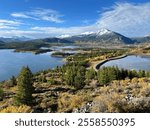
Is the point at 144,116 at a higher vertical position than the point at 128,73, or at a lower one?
higher

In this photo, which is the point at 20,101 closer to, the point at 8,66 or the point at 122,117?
the point at 122,117

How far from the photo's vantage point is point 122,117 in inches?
324

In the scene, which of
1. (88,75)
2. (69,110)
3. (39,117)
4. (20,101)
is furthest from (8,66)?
(39,117)

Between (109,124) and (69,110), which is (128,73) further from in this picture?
(109,124)

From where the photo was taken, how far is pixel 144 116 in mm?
8297

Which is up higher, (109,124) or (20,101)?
(109,124)

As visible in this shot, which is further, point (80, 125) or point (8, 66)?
point (8, 66)

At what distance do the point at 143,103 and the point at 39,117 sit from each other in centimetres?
418

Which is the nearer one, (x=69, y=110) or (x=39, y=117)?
(x=39, y=117)

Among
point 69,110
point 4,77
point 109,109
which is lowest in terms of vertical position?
→ point 4,77

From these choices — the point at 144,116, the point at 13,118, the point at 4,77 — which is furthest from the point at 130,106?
the point at 4,77

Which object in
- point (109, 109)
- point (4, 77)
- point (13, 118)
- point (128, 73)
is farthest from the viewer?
point (4, 77)

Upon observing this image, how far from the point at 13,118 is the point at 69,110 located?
6110mm

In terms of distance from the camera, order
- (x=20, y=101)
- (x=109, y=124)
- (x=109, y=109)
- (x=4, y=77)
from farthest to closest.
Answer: (x=4, y=77), (x=20, y=101), (x=109, y=109), (x=109, y=124)
